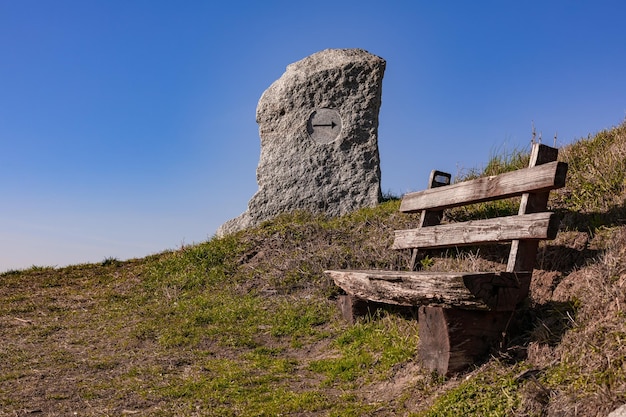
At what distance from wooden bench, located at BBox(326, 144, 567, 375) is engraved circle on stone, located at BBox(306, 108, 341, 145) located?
572 cm

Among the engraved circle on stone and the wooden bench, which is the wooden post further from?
the engraved circle on stone

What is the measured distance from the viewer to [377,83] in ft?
44.2

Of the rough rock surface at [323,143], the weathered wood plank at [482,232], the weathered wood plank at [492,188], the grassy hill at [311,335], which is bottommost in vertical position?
the grassy hill at [311,335]

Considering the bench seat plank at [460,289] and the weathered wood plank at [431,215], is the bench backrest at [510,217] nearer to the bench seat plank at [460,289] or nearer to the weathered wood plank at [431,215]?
the weathered wood plank at [431,215]

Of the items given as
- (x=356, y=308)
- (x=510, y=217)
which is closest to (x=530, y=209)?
(x=510, y=217)

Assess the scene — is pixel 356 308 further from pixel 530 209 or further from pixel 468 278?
pixel 468 278

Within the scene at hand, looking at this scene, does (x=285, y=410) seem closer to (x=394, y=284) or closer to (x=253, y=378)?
(x=253, y=378)

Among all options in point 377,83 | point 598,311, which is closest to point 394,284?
point 598,311

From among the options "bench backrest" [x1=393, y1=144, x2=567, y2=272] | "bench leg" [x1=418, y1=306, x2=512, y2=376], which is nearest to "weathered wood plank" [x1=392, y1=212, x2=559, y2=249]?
"bench backrest" [x1=393, y1=144, x2=567, y2=272]

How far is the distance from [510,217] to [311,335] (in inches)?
116

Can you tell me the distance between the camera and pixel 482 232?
6566mm

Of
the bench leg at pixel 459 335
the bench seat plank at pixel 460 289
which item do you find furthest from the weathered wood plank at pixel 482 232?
the bench leg at pixel 459 335

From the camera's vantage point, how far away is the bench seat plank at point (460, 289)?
490cm

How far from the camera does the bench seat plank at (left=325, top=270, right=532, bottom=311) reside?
16.1 ft
